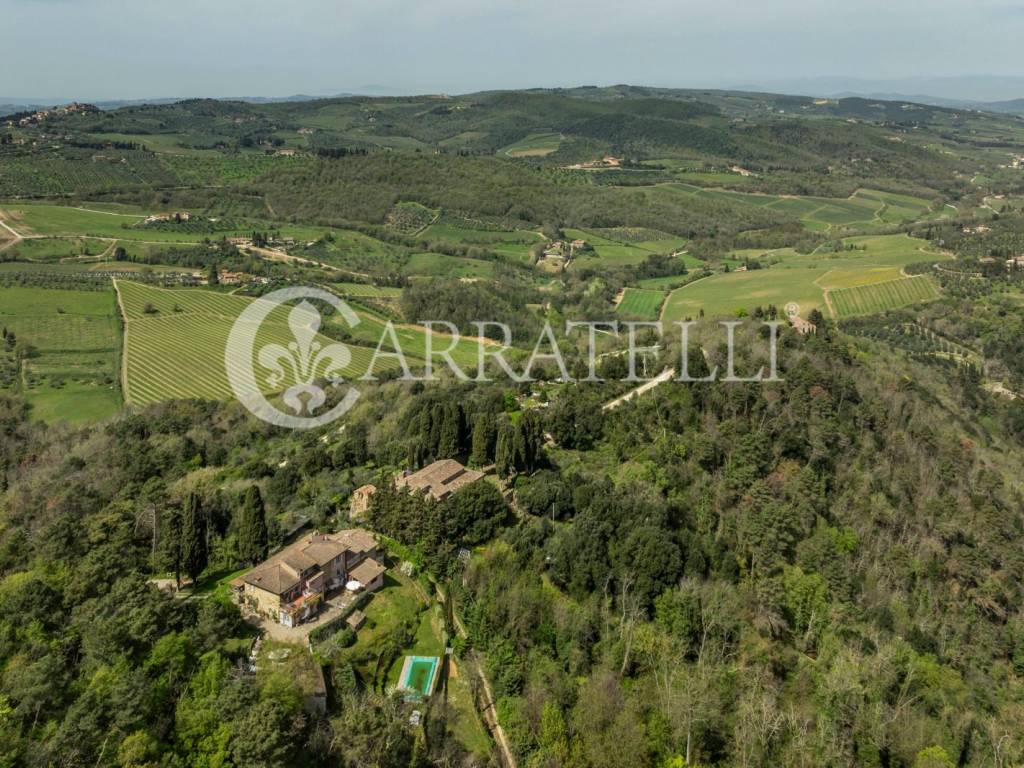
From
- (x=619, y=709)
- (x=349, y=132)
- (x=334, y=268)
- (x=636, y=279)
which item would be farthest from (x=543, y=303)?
(x=349, y=132)

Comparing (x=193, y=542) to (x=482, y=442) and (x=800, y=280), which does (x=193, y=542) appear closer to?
(x=482, y=442)

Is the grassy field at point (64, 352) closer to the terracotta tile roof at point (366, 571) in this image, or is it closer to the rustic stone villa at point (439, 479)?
the rustic stone villa at point (439, 479)

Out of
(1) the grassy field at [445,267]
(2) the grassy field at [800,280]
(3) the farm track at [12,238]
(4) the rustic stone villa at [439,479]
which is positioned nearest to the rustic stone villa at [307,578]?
(4) the rustic stone villa at [439,479]

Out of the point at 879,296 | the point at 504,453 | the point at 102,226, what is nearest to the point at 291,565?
the point at 504,453

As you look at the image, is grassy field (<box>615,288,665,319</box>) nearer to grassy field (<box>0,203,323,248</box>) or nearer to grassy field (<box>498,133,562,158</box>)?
grassy field (<box>0,203,323,248</box>)

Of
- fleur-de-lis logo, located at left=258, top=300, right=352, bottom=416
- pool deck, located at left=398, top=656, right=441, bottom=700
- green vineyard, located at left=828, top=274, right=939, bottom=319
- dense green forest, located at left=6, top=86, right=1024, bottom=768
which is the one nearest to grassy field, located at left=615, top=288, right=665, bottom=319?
dense green forest, located at left=6, top=86, right=1024, bottom=768

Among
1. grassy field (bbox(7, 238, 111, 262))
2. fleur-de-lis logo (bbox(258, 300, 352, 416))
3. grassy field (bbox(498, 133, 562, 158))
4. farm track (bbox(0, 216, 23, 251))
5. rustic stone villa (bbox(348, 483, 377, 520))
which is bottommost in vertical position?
fleur-de-lis logo (bbox(258, 300, 352, 416))
